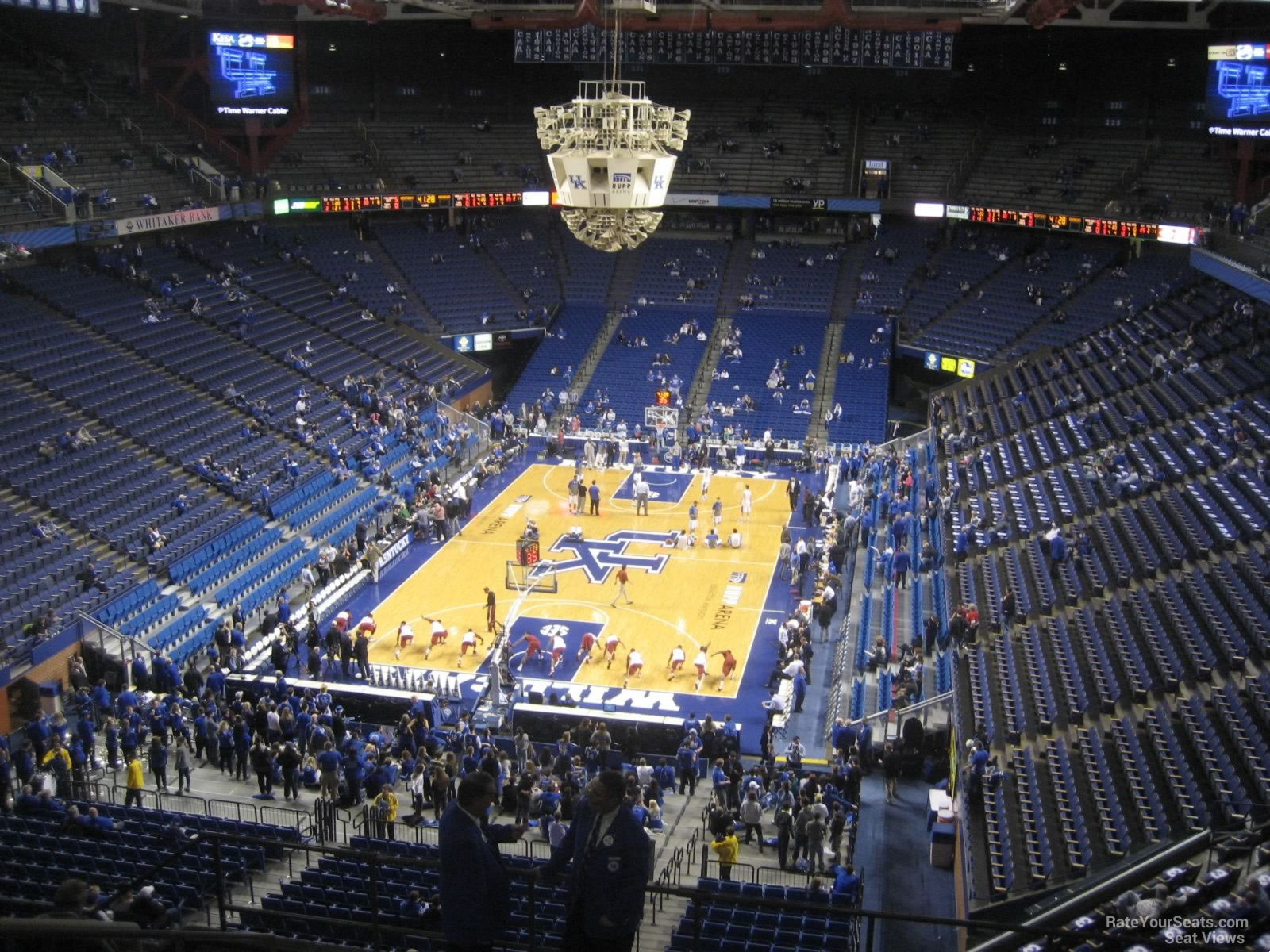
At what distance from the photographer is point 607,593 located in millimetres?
33125

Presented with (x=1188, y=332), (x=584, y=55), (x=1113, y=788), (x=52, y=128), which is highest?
(x=584, y=55)

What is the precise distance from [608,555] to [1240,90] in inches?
1002

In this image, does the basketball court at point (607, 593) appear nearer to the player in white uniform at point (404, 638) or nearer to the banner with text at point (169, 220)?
the player in white uniform at point (404, 638)

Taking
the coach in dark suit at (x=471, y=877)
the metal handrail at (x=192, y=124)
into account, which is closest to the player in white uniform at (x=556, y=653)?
the coach in dark suit at (x=471, y=877)

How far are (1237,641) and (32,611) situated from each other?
23532mm

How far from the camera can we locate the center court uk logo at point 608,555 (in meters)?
34.8

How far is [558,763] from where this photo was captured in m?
21.8

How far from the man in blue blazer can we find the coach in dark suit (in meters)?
0.40

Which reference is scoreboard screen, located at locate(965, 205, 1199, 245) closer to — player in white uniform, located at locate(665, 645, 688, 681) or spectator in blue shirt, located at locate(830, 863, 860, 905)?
player in white uniform, located at locate(665, 645, 688, 681)

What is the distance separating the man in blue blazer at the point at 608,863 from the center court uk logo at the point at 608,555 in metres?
27.2

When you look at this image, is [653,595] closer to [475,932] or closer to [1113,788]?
[1113,788]

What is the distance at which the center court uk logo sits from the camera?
114 ft

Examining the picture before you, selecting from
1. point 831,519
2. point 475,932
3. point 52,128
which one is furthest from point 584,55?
point 475,932

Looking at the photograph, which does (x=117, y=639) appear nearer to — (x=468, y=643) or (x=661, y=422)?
(x=468, y=643)
